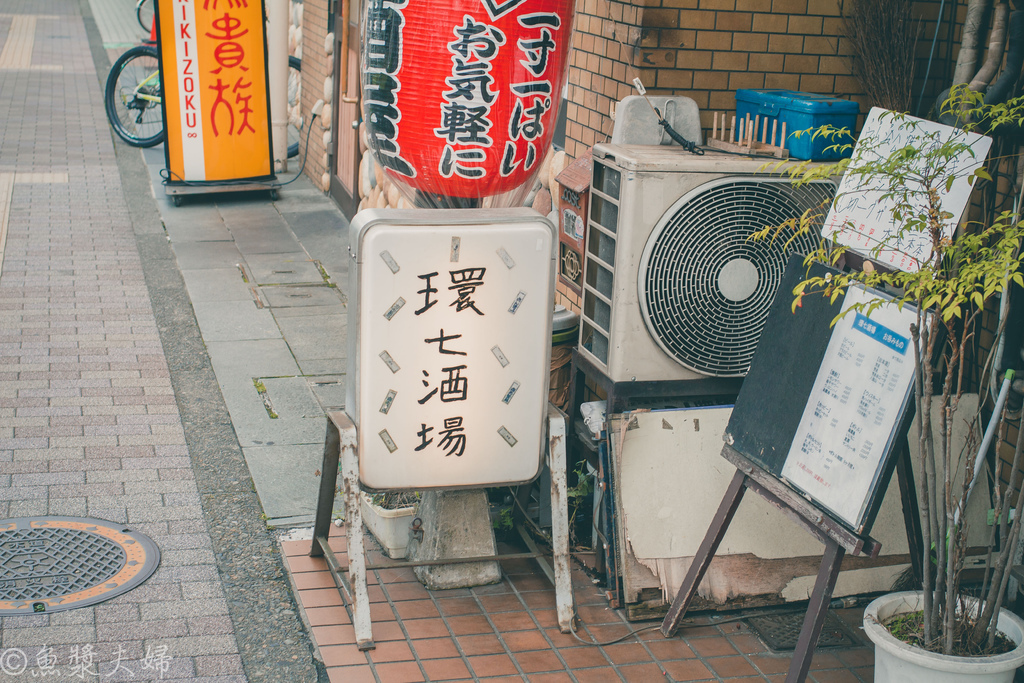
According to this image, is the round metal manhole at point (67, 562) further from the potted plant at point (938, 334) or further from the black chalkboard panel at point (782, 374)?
the potted plant at point (938, 334)

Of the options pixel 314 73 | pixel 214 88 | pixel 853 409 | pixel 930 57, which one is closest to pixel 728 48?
pixel 930 57

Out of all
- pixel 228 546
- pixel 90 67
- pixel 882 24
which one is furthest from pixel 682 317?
pixel 90 67

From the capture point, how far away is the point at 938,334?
3.62 metres

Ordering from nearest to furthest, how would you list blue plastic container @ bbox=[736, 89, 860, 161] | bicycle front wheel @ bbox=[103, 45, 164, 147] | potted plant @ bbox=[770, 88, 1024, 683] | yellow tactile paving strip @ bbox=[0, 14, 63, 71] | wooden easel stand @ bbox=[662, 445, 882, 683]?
1. potted plant @ bbox=[770, 88, 1024, 683]
2. wooden easel stand @ bbox=[662, 445, 882, 683]
3. blue plastic container @ bbox=[736, 89, 860, 161]
4. bicycle front wheel @ bbox=[103, 45, 164, 147]
5. yellow tactile paving strip @ bbox=[0, 14, 63, 71]

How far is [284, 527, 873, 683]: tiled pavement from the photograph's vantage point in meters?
4.01

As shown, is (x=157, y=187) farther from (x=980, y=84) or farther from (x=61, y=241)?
(x=980, y=84)

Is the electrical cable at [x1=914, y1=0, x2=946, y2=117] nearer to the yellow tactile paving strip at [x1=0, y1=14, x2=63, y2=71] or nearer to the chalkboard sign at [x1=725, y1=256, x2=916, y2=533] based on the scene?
the chalkboard sign at [x1=725, y1=256, x2=916, y2=533]

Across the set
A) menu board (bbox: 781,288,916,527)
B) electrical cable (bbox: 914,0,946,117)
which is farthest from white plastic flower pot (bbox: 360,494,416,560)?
electrical cable (bbox: 914,0,946,117)

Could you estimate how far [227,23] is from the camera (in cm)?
1069

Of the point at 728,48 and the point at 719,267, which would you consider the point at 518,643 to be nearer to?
the point at 719,267

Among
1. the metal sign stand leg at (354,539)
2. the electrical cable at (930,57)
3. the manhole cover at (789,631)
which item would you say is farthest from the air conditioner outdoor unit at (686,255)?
the metal sign stand leg at (354,539)

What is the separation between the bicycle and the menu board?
10.9 meters

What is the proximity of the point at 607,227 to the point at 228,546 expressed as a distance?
230cm

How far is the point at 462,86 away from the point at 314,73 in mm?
8974
